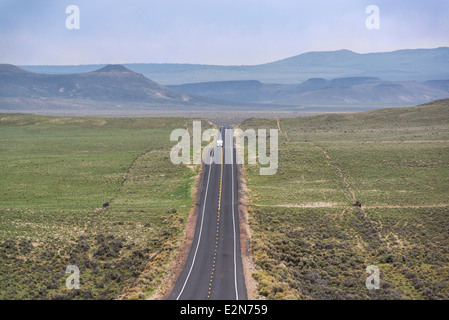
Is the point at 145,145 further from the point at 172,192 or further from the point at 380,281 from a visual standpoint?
the point at 380,281

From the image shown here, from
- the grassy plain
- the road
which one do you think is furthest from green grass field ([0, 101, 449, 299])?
the road

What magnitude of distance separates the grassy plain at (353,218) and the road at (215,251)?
88.9 inches

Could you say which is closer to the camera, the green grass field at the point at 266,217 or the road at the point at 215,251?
the road at the point at 215,251

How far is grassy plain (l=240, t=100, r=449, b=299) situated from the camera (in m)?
38.2

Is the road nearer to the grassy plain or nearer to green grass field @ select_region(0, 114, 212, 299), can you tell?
the grassy plain

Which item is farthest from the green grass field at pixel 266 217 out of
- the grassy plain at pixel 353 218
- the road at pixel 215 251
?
the road at pixel 215 251

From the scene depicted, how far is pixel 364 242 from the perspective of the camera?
48.5 m

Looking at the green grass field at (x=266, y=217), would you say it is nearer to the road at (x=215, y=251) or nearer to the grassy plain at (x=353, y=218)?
the grassy plain at (x=353, y=218)

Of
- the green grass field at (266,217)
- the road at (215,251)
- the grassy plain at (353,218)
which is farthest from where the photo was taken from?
the grassy plain at (353,218)

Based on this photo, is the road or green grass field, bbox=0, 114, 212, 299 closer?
the road

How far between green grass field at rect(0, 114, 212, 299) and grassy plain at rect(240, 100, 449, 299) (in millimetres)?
11299

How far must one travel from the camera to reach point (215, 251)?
4291 cm

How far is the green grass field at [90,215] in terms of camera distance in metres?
38.0

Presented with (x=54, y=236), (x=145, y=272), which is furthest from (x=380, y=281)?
(x=54, y=236)
